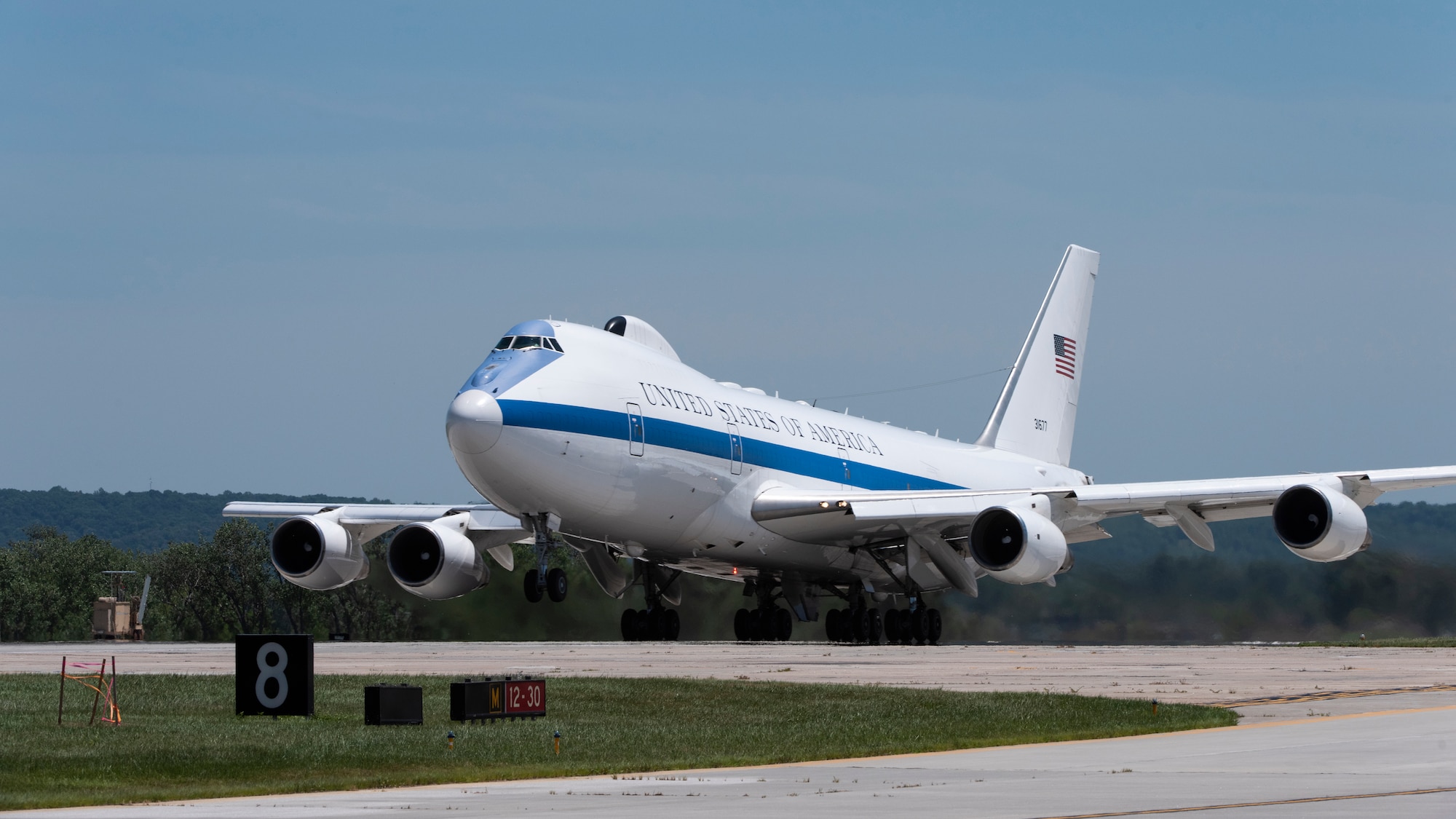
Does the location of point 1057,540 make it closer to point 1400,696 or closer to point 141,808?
point 1400,696

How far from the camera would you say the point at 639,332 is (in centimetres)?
3481

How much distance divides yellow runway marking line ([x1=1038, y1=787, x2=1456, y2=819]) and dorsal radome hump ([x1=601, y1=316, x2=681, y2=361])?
2405 cm

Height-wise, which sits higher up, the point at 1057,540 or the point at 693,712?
the point at 1057,540

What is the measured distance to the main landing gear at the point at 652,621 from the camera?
3819 cm

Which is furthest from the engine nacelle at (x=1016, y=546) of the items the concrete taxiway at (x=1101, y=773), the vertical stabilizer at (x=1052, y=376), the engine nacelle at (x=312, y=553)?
the vertical stabilizer at (x=1052, y=376)

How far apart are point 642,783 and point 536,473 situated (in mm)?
17325

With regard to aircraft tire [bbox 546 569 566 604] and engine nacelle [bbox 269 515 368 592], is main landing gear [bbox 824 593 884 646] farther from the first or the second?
aircraft tire [bbox 546 569 566 604]

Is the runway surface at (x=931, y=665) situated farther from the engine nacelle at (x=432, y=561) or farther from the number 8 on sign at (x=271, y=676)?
the number 8 on sign at (x=271, y=676)

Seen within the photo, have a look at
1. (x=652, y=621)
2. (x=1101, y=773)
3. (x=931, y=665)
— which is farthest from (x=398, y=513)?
(x=1101, y=773)

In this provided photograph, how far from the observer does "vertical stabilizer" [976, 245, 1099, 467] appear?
163ft

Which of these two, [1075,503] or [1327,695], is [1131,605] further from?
[1327,695]

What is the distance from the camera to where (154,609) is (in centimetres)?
8900

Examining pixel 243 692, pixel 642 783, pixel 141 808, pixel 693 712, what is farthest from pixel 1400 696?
pixel 141 808

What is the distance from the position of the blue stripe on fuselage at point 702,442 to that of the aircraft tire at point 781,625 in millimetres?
3586
